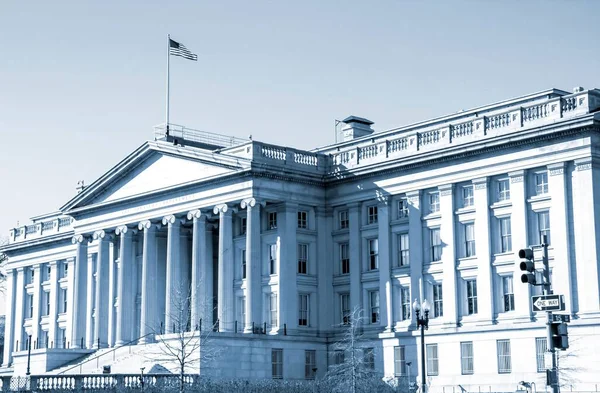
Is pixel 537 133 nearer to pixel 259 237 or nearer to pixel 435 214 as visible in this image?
pixel 435 214

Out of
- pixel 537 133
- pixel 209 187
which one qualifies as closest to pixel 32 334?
pixel 209 187

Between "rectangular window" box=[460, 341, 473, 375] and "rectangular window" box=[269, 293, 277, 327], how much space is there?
1246cm

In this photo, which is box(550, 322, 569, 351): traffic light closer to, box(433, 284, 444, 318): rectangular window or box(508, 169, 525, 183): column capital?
box(508, 169, 525, 183): column capital

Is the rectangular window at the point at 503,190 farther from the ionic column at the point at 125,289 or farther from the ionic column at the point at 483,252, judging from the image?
the ionic column at the point at 125,289

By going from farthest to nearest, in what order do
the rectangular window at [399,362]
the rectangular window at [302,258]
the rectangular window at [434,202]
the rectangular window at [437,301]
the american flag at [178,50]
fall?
the american flag at [178,50], the rectangular window at [302,258], the rectangular window at [399,362], the rectangular window at [434,202], the rectangular window at [437,301]

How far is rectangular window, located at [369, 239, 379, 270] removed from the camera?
6619cm

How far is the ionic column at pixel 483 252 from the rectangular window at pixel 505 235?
73cm

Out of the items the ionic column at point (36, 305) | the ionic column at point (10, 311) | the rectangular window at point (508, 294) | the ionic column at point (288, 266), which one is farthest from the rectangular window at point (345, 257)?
the ionic column at point (10, 311)

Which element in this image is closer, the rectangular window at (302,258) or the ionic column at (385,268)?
the ionic column at (385,268)

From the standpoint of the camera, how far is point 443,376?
61.0m

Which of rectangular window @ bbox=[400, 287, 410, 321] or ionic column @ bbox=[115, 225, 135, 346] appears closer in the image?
rectangular window @ bbox=[400, 287, 410, 321]

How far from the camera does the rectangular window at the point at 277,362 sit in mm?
64312

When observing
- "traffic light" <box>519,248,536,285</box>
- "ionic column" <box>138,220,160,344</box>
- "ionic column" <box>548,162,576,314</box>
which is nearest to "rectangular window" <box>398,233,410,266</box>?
"ionic column" <box>548,162,576,314</box>

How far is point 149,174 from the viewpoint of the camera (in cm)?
7300
